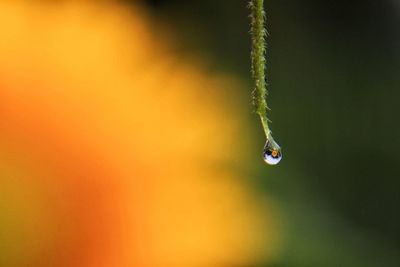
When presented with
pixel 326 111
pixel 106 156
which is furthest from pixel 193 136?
pixel 326 111

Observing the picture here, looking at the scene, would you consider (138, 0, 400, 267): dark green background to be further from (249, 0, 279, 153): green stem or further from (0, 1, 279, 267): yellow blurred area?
(249, 0, 279, 153): green stem

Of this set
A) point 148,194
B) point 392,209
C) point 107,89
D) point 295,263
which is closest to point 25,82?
point 107,89

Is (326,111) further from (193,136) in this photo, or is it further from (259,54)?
(259,54)

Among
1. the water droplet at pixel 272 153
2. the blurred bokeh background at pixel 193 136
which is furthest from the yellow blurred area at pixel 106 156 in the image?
the water droplet at pixel 272 153

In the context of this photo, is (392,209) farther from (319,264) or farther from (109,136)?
(109,136)

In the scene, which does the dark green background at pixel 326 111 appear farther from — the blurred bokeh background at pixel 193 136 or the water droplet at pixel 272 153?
the water droplet at pixel 272 153

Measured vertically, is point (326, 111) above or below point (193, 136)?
above

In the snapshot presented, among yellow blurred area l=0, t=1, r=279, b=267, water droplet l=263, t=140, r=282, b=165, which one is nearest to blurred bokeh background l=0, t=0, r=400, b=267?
yellow blurred area l=0, t=1, r=279, b=267

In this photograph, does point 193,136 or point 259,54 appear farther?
point 193,136
